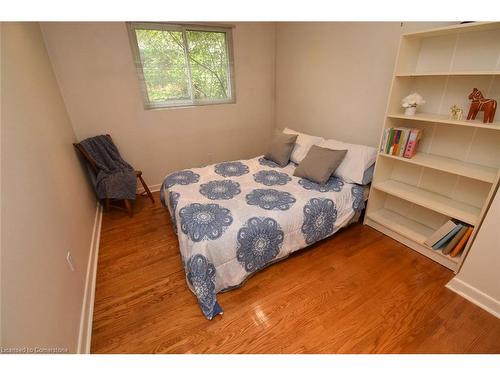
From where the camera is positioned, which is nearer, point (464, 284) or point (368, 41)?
point (464, 284)

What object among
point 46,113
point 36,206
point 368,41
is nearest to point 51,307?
point 36,206

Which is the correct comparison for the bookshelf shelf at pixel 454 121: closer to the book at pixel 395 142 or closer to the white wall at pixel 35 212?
the book at pixel 395 142

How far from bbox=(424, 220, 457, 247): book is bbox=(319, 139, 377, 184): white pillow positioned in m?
0.67

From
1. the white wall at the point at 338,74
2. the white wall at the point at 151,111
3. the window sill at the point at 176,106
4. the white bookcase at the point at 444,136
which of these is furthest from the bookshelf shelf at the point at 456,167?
the window sill at the point at 176,106

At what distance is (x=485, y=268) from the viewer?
1.46m

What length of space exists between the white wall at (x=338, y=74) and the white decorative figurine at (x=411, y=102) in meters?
0.42

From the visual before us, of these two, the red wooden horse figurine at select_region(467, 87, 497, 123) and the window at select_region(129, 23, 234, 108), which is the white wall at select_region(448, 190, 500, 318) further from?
the window at select_region(129, 23, 234, 108)

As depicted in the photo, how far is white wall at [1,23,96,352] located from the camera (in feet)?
2.81

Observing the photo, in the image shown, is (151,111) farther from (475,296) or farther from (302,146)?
(475,296)

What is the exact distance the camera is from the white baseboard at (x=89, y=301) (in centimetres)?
129

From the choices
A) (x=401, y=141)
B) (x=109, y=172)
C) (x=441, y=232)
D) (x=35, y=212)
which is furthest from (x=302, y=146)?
(x=35, y=212)

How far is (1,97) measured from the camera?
111cm
